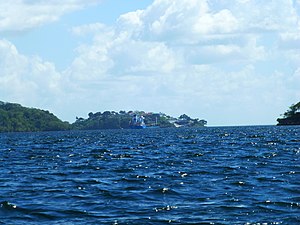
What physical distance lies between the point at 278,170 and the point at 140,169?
9661mm

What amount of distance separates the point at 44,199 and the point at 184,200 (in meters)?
6.59

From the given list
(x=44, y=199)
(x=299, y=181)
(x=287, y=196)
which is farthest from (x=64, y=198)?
(x=299, y=181)

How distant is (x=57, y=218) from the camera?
25.5 meters

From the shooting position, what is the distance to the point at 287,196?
2994 cm

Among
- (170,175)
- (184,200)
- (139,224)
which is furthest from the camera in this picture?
(170,175)

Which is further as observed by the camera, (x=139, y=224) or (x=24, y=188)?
(x=24, y=188)

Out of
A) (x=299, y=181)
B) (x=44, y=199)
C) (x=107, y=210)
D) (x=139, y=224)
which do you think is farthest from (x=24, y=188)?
(x=299, y=181)

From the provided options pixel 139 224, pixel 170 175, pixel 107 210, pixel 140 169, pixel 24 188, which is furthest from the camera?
pixel 140 169

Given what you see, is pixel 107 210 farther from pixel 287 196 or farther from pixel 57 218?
pixel 287 196

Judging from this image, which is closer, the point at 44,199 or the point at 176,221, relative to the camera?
the point at 176,221

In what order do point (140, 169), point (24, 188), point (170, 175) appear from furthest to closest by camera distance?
1. point (140, 169)
2. point (170, 175)
3. point (24, 188)

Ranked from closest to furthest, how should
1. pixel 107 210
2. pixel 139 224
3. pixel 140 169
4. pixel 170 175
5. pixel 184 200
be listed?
pixel 139 224
pixel 107 210
pixel 184 200
pixel 170 175
pixel 140 169

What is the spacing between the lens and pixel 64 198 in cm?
3044

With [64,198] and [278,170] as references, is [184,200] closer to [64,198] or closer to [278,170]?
[64,198]
